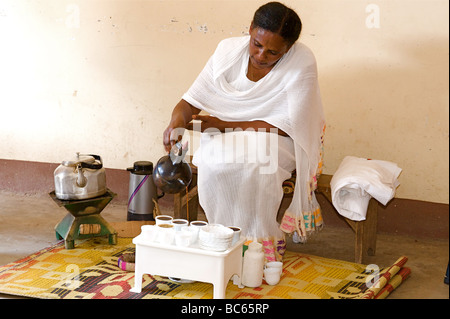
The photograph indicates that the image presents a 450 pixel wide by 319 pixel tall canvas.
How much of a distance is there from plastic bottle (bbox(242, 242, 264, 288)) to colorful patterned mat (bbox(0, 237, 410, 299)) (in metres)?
0.04

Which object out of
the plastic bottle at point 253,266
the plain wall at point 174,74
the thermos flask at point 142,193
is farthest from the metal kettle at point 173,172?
the plain wall at point 174,74

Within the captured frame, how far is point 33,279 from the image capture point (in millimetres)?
3439

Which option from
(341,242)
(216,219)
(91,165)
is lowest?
(341,242)

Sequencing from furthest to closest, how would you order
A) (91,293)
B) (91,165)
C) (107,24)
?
(107,24)
(91,165)
(91,293)

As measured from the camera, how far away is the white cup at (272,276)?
3461 millimetres

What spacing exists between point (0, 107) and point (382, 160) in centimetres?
316

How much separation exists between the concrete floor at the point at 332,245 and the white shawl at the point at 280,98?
21.7 inches

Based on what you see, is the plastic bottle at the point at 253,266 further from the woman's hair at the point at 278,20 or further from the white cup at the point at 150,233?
the woman's hair at the point at 278,20

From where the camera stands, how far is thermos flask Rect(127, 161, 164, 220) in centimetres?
450

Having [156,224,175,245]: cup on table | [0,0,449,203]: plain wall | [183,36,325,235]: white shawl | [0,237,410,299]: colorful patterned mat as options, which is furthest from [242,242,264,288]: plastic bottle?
[0,0,449,203]: plain wall

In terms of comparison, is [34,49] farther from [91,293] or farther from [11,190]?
[91,293]

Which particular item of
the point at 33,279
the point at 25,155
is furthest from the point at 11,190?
the point at 33,279

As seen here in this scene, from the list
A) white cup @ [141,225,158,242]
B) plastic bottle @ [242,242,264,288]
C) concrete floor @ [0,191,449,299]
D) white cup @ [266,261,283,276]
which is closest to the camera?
white cup @ [141,225,158,242]

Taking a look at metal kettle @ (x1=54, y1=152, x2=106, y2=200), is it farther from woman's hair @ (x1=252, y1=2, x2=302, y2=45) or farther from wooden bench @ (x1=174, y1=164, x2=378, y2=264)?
woman's hair @ (x1=252, y1=2, x2=302, y2=45)
